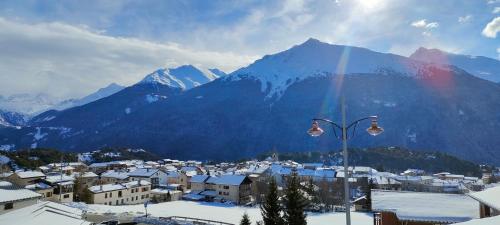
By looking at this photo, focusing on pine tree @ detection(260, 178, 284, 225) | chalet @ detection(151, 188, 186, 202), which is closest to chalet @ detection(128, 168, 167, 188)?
chalet @ detection(151, 188, 186, 202)

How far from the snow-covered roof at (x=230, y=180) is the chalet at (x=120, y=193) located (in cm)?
1477

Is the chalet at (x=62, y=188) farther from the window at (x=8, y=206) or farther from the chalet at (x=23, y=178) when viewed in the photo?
the window at (x=8, y=206)

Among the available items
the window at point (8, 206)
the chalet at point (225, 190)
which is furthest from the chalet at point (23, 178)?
the window at point (8, 206)

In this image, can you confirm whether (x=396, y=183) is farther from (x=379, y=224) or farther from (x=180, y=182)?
(x=379, y=224)

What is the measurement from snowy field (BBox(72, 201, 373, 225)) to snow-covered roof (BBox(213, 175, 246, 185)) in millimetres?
8042

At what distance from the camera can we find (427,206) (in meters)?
26.4

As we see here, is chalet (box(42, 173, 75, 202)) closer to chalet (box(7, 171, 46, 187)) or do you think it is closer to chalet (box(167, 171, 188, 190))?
chalet (box(7, 171, 46, 187))

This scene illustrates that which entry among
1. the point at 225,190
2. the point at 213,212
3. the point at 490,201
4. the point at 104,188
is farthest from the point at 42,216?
the point at 225,190

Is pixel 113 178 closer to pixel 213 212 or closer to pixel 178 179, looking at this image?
pixel 178 179

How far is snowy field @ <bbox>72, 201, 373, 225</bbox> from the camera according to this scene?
5322 centimetres

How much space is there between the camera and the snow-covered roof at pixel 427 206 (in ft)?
79.8

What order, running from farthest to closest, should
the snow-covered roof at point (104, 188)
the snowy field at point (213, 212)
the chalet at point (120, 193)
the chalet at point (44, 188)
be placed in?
1. the snow-covered roof at point (104, 188)
2. the chalet at point (120, 193)
3. the chalet at point (44, 188)
4. the snowy field at point (213, 212)

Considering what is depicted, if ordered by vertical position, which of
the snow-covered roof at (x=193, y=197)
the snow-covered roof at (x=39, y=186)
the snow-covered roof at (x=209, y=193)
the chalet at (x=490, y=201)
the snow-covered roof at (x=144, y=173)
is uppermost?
the chalet at (x=490, y=201)

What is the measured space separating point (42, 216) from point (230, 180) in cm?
5379
